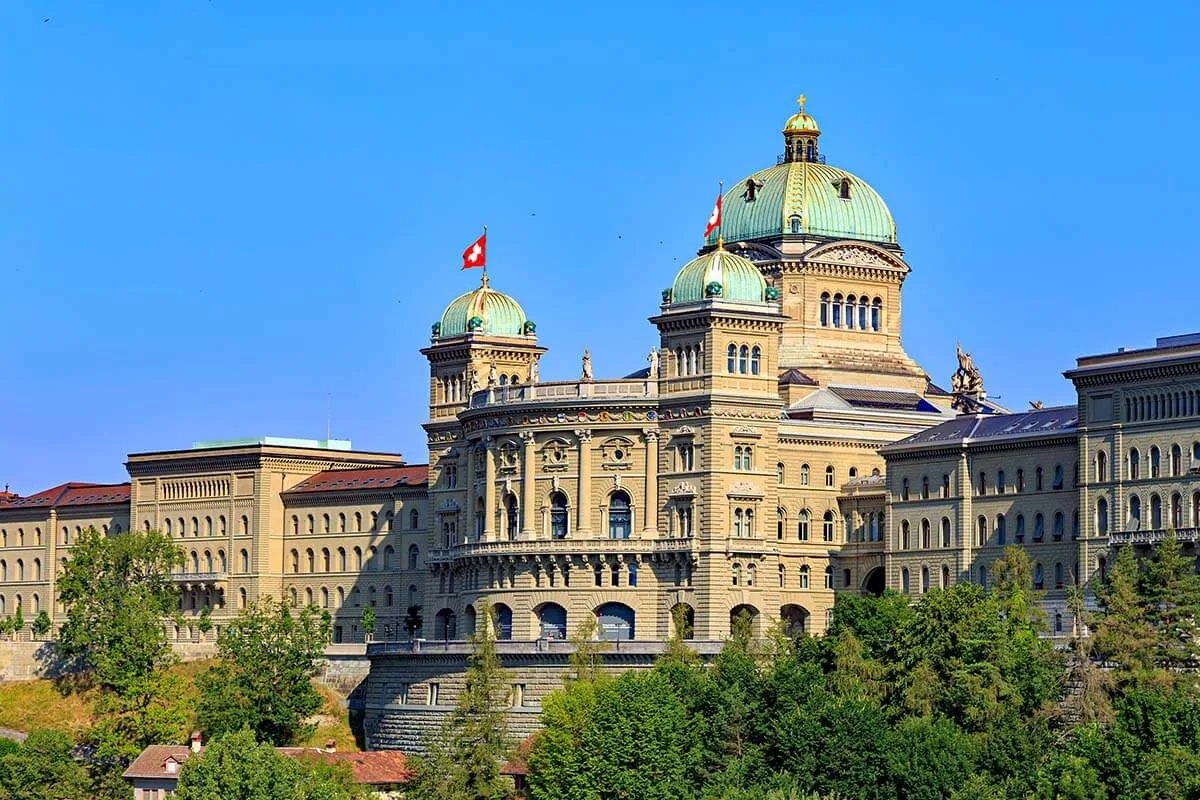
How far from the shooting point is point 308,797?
534 feet

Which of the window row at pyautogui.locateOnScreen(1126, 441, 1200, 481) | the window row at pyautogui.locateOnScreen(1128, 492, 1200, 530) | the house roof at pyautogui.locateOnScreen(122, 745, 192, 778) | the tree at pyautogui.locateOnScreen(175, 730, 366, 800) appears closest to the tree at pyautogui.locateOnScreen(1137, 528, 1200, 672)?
the window row at pyautogui.locateOnScreen(1128, 492, 1200, 530)

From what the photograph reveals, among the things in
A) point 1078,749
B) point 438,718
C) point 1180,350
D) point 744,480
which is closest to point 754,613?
point 744,480

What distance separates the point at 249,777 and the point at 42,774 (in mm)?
25137

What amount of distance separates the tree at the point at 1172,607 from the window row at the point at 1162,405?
12345mm

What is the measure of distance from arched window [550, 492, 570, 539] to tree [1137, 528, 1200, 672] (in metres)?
44.2

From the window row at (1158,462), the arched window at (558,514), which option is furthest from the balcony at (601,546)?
the window row at (1158,462)

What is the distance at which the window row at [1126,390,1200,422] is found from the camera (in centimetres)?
17750

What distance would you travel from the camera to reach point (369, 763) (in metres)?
180

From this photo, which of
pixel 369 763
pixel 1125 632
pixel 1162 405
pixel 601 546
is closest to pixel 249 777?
pixel 369 763

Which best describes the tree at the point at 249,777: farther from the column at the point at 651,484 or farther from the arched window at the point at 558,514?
the arched window at the point at 558,514

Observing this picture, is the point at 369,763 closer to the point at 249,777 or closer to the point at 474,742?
the point at 474,742

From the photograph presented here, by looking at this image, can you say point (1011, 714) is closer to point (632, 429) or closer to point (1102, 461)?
point (1102, 461)

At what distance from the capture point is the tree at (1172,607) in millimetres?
159750

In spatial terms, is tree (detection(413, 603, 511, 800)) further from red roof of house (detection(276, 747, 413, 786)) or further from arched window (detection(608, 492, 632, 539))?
arched window (detection(608, 492, 632, 539))
